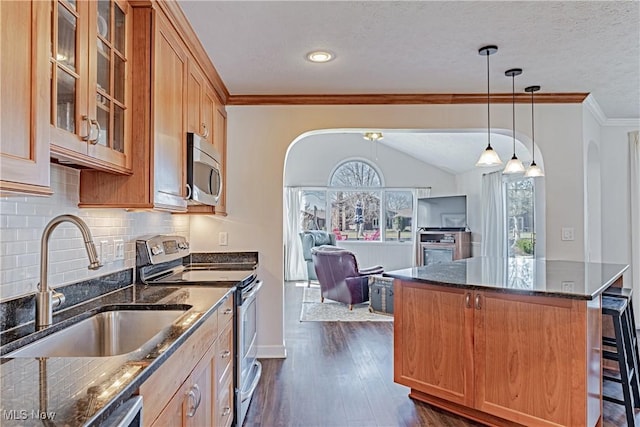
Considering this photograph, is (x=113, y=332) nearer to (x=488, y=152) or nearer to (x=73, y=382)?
(x=73, y=382)

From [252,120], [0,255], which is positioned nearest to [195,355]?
[0,255]

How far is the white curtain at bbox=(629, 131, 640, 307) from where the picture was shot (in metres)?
4.66

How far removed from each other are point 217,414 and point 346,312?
377 centimetres

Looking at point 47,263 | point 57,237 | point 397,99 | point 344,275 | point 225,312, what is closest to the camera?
point 47,263

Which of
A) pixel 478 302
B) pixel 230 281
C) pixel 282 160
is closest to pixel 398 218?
pixel 282 160

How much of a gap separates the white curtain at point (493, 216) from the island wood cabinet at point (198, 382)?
5467 millimetres

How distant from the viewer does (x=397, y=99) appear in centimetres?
382

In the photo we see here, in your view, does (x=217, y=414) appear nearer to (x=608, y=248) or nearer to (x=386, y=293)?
(x=386, y=293)

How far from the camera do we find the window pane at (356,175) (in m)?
9.27

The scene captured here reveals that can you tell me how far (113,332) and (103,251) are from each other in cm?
53

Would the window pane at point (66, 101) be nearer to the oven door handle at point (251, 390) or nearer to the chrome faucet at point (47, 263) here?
the chrome faucet at point (47, 263)

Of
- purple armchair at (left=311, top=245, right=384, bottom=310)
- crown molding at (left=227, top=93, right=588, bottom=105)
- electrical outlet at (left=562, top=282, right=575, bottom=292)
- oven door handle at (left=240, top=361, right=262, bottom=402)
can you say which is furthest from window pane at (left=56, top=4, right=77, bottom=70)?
purple armchair at (left=311, top=245, right=384, bottom=310)

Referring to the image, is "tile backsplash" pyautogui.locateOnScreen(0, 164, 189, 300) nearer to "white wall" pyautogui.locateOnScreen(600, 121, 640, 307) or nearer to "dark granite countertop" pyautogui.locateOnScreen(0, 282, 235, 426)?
"dark granite countertop" pyautogui.locateOnScreen(0, 282, 235, 426)

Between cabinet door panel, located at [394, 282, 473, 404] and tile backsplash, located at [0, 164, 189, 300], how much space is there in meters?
1.82
